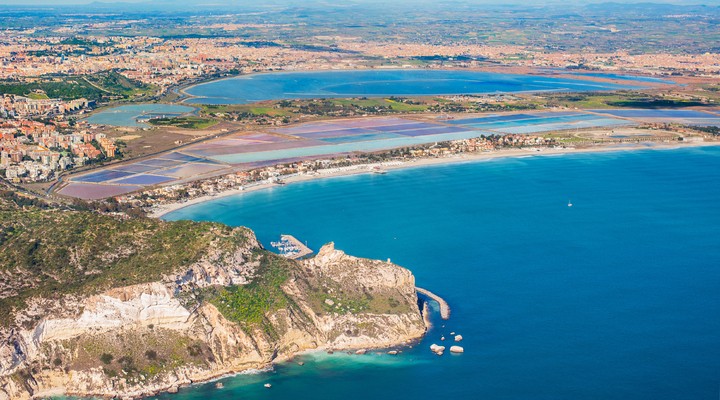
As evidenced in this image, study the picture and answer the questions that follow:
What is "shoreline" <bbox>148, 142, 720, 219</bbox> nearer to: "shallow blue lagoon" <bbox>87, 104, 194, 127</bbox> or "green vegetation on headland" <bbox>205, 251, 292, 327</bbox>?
"green vegetation on headland" <bbox>205, 251, 292, 327</bbox>

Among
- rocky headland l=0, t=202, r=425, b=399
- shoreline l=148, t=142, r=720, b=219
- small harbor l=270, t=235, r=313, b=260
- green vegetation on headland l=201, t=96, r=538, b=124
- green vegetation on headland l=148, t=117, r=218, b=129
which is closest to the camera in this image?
rocky headland l=0, t=202, r=425, b=399

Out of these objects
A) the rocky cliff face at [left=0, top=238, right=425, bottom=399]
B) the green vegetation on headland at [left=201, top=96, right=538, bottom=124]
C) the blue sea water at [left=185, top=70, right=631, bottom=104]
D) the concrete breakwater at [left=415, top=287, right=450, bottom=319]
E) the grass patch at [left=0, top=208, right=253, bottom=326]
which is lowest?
the blue sea water at [left=185, top=70, right=631, bottom=104]

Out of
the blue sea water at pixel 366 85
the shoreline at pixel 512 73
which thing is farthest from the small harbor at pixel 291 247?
the blue sea water at pixel 366 85

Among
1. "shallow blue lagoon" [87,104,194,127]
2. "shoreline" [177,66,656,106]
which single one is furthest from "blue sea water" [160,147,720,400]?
"shoreline" [177,66,656,106]

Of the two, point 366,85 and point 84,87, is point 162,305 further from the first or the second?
point 366,85

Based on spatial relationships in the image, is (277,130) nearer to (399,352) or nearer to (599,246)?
(599,246)
